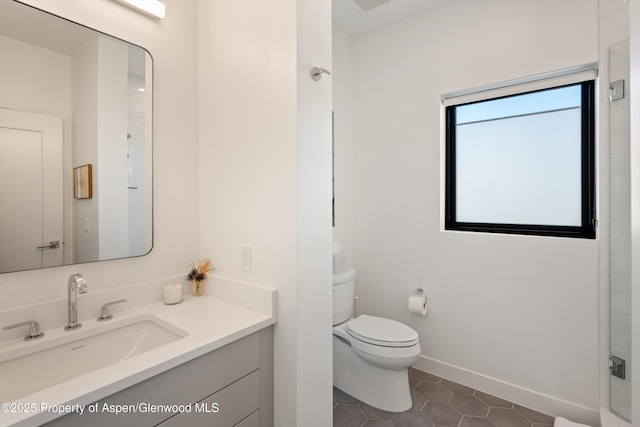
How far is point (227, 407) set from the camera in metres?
1.10

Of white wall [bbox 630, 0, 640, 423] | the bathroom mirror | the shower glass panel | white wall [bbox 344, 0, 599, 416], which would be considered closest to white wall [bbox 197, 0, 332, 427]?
the bathroom mirror

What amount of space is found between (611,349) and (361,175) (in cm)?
191

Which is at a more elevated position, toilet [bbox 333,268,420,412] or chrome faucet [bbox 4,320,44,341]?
chrome faucet [bbox 4,320,44,341]

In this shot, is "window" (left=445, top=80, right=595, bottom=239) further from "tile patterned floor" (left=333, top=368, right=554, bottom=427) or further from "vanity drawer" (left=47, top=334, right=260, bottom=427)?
"vanity drawer" (left=47, top=334, right=260, bottom=427)

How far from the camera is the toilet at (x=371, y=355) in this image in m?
1.81

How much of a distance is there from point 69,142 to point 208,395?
1.12 metres

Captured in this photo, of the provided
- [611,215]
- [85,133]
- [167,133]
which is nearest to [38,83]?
[85,133]

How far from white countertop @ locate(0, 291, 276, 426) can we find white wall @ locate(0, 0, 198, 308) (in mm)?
194

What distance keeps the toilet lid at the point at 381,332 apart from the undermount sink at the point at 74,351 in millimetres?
1162

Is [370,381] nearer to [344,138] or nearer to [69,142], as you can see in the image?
[344,138]

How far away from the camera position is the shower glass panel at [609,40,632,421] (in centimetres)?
149

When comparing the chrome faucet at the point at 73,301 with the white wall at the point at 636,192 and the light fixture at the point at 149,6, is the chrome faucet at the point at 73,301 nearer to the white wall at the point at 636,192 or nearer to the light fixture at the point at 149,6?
the light fixture at the point at 149,6

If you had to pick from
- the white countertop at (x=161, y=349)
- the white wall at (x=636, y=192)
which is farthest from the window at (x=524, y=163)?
the white countertop at (x=161, y=349)

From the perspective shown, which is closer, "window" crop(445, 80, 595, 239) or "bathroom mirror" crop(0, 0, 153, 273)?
"bathroom mirror" crop(0, 0, 153, 273)
